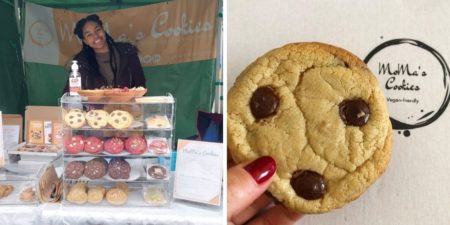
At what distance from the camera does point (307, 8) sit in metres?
0.98

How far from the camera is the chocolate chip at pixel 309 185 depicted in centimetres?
80

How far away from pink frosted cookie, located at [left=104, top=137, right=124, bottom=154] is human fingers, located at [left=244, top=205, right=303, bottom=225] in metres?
0.34

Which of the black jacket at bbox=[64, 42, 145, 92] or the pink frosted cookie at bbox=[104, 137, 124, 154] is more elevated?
the black jacket at bbox=[64, 42, 145, 92]

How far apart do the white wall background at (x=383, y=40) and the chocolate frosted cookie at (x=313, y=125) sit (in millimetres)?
134

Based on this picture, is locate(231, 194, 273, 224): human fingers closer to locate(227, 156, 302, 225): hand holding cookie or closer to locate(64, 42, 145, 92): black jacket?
locate(227, 156, 302, 225): hand holding cookie

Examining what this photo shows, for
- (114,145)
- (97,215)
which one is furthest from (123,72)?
(97,215)

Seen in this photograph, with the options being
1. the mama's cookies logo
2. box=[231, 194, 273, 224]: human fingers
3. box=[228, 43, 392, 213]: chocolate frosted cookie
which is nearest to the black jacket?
box=[228, 43, 392, 213]: chocolate frosted cookie

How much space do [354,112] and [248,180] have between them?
0.78 feet

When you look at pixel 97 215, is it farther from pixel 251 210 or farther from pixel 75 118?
pixel 251 210

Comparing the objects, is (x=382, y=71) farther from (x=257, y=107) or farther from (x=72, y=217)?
(x=72, y=217)

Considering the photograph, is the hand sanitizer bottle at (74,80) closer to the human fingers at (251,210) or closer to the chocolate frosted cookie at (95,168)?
the chocolate frosted cookie at (95,168)

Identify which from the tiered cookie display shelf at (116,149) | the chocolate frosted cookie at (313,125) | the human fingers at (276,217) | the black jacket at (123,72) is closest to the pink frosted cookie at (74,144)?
the tiered cookie display shelf at (116,149)

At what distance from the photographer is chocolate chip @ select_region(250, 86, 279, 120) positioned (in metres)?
0.83

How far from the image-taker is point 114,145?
898 mm
